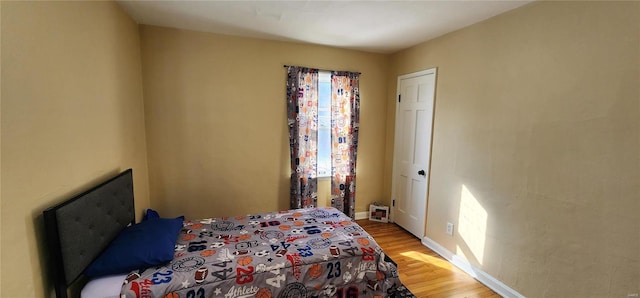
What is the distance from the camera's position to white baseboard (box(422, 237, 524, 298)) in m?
2.25

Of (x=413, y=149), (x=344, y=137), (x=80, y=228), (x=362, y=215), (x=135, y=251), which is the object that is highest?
(x=344, y=137)

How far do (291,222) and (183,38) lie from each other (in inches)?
89.1

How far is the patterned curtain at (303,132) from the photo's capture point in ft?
10.6

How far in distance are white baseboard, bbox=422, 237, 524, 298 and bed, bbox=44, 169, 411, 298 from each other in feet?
2.62

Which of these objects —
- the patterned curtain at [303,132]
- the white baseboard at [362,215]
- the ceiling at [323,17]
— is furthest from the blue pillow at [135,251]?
the white baseboard at [362,215]

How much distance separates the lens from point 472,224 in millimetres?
2549

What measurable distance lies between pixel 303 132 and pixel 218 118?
1.03m

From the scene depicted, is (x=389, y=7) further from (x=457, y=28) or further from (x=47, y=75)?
(x=47, y=75)

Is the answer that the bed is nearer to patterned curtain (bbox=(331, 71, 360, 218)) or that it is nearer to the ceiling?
patterned curtain (bbox=(331, 71, 360, 218))

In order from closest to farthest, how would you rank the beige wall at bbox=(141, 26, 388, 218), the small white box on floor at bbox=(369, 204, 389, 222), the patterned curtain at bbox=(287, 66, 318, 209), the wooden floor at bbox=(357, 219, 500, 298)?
the wooden floor at bbox=(357, 219, 500, 298) → the beige wall at bbox=(141, 26, 388, 218) → the patterned curtain at bbox=(287, 66, 318, 209) → the small white box on floor at bbox=(369, 204, 389, 222)

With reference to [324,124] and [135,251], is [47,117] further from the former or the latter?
[324,124]

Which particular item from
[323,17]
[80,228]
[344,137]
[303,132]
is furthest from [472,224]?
[80,228]

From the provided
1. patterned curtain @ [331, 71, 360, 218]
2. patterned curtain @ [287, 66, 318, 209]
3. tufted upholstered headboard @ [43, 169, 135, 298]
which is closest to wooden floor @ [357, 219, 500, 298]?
patterned curtain @ [331, 71, 360, 218]

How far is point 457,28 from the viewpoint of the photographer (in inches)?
102
